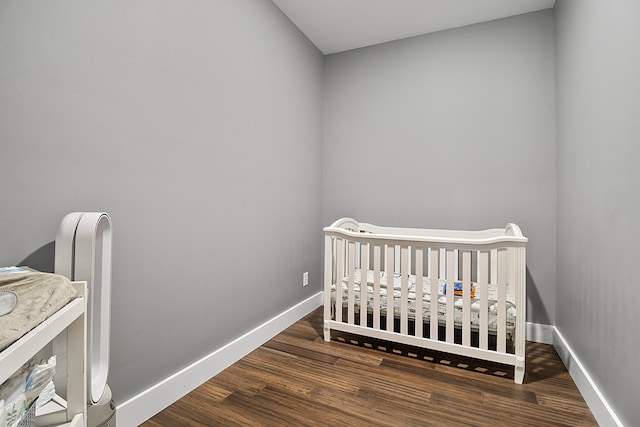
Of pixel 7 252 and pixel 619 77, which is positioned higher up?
pixel 619 77

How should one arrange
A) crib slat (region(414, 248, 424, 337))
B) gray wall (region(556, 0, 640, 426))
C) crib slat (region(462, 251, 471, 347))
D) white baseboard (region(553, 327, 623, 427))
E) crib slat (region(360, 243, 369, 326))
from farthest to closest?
crib slat (region(360, 243, 369, 326)) < crib slat (region(414, 248, 424, 337)) < crib slat (region(462, 251, 471, 347)) < white baseboard (region(553, 327, 623, 427)) < gray wall (region(556, 0, 640, 426))

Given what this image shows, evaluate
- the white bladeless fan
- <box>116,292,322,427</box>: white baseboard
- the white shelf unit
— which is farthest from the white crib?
the white shelf unit

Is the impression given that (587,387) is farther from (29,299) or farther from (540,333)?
(29,299)

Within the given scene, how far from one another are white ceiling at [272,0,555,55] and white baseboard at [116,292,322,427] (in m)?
2.24

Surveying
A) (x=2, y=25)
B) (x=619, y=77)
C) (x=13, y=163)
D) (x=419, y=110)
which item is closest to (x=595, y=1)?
(x=619, y=77)

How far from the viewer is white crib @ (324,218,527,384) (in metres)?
1.75

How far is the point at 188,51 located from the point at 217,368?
1672mm

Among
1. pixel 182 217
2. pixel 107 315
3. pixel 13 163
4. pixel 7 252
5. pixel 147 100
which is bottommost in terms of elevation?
pixel 107 315

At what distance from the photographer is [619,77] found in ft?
4.26

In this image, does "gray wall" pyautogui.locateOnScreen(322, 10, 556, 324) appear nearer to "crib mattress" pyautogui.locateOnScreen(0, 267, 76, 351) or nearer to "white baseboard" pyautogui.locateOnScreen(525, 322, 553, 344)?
"white baseboard" pyautogui.locateOnScreen(525, 322, 553, 344)

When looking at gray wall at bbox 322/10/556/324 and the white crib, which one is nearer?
the white crib

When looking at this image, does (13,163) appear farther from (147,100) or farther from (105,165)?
(147,100)

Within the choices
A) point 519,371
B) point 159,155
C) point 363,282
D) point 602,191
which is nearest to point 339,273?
point 363,282

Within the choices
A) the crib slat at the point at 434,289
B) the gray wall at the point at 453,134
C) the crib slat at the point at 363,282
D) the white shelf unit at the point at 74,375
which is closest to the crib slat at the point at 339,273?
the crib slat at the point at 363,282
